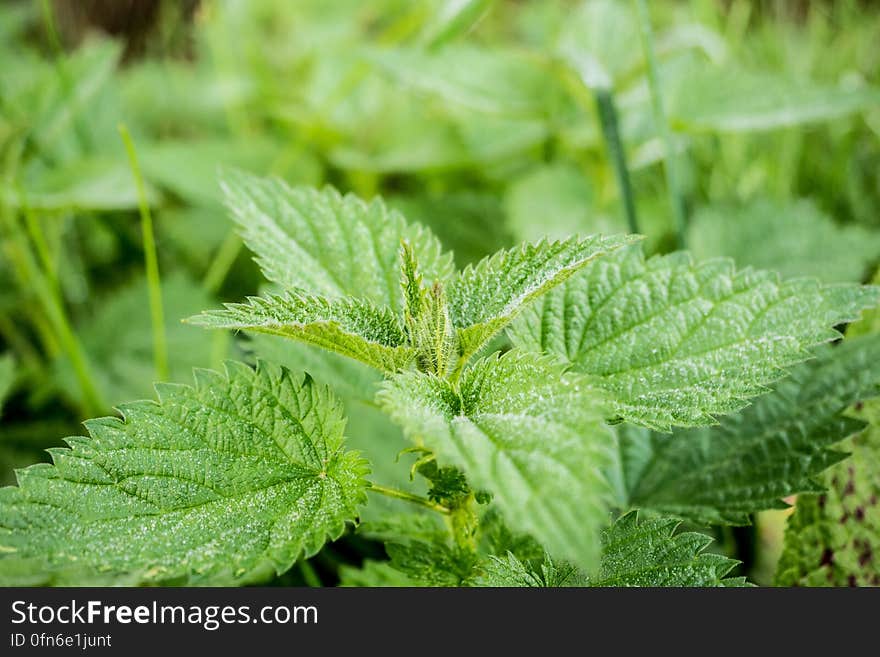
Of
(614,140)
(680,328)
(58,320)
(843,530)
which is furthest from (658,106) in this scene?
(58,320)

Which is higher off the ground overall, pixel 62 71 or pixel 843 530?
pixel 62 71

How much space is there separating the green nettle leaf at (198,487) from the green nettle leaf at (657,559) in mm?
196

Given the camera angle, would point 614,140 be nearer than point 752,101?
Yes

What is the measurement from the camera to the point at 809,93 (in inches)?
44.0

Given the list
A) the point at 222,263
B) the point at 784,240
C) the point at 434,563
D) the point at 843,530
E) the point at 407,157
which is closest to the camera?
the point at 434,563

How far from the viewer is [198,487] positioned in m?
0.56

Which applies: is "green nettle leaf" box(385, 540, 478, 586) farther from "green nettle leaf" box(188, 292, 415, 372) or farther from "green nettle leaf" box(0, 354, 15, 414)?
"green nettle leaf" box(0, 354, 15, 414)

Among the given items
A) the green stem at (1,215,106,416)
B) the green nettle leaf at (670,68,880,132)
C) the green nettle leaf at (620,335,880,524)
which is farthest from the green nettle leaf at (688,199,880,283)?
the green stem at (1,215,106,416)

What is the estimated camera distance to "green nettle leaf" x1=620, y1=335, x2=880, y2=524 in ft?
2.24

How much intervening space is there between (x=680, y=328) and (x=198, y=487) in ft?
1.28

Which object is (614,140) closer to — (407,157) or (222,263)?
(407,157)

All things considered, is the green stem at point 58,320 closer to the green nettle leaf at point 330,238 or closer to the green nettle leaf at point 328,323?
the green nettle leaf at point 330,238

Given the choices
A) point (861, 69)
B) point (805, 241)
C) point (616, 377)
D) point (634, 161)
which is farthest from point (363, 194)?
point (861, 69)

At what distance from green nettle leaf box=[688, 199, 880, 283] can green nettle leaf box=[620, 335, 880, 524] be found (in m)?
0.31
